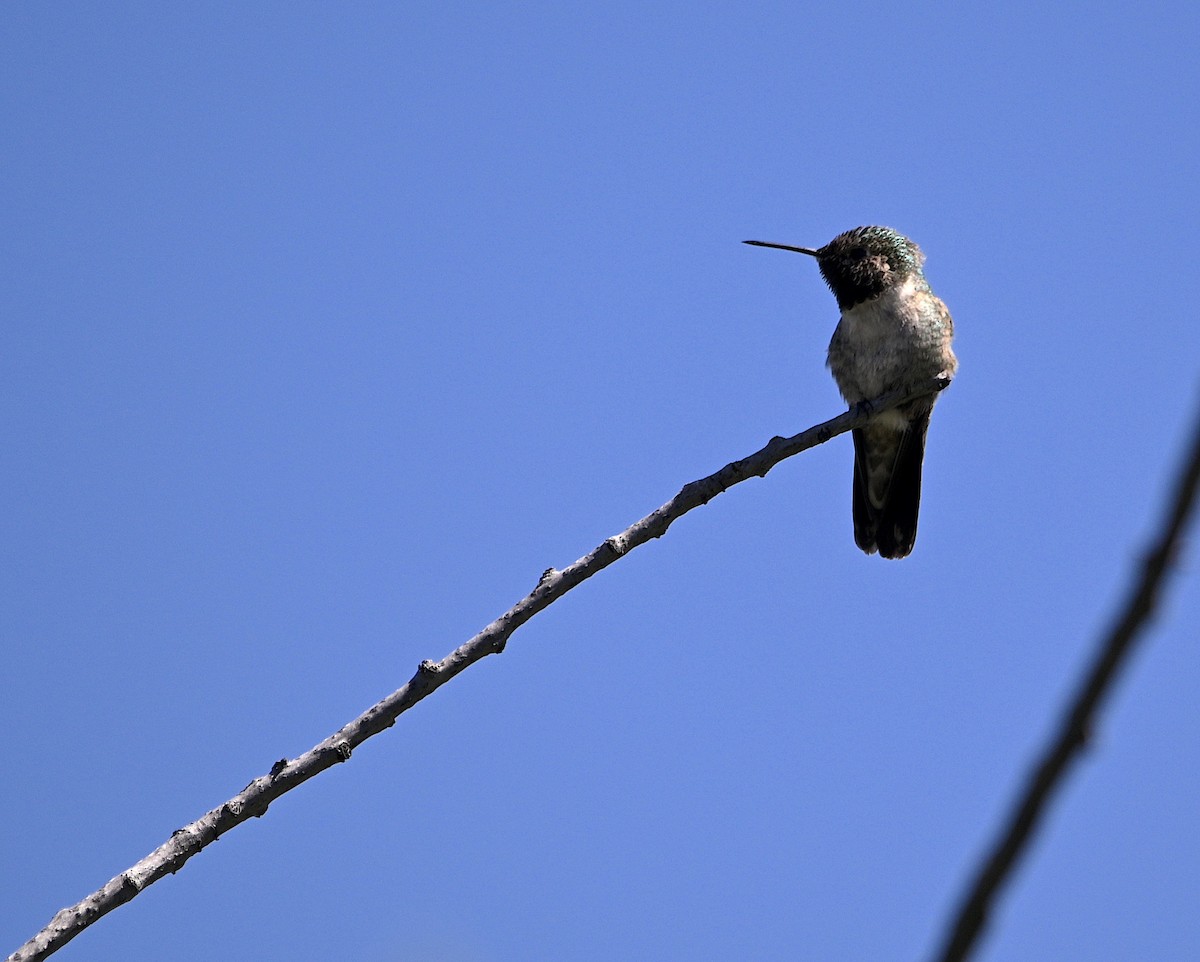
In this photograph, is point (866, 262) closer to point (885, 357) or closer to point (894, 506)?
point (885, 357)

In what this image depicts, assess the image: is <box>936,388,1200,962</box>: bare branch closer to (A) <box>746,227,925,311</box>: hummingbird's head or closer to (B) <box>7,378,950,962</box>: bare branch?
(B) <box>7,378,950,962</box>: bare branch

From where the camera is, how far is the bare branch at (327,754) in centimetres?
230

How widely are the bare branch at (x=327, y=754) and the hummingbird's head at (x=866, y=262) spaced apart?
3771 millimetres

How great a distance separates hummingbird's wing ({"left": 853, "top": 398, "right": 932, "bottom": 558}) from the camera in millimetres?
6609

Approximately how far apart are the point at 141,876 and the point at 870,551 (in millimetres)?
4984

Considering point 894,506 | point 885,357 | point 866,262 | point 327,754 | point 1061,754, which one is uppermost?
point 866,262

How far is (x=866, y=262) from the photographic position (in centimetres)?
659

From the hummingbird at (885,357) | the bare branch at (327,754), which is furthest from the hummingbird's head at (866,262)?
the bare branch at (327,754)

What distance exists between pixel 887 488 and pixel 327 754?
4709 mm

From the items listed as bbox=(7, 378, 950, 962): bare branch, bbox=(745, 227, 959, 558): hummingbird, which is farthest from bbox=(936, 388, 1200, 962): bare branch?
bbox=(745, 227, 959, 558): hummingbird

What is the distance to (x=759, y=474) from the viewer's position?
3.38 meters

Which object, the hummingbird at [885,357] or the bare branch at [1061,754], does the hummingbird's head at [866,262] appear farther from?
the bare branch at [1061,754]

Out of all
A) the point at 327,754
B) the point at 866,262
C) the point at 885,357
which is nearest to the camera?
the point at 327,754

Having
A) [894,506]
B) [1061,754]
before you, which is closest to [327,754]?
[1061,754]
